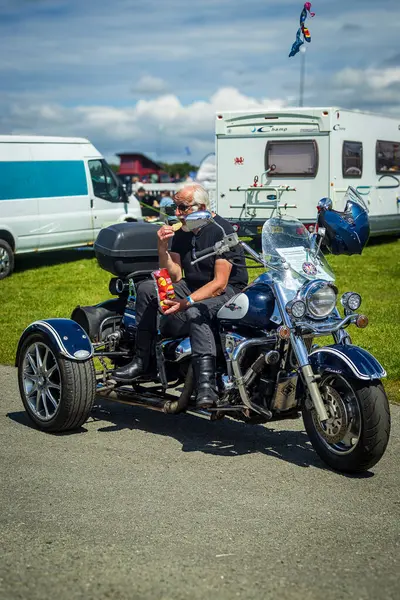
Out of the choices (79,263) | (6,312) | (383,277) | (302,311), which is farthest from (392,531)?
(79,263)

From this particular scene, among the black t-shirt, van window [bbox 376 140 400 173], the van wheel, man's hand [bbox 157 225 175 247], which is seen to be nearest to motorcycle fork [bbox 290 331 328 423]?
the black t-shirt

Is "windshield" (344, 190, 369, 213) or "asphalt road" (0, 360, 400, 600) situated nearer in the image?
"asphalt road" (0, 360, 400, 600)

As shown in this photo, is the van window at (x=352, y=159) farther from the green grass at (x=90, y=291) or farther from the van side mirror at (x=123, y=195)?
the van side mirror at (x=123, y=195)

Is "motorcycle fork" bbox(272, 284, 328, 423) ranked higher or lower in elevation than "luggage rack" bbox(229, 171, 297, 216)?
lower

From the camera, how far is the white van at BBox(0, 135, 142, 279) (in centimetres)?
1634

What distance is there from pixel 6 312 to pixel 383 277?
627 centimetres

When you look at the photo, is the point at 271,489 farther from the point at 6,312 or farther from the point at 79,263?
→ the point at 79,263

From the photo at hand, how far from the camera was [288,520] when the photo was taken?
451cm

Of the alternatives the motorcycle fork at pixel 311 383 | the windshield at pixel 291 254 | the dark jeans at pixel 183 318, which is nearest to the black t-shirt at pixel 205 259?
the dark jeans at pixel 183 318

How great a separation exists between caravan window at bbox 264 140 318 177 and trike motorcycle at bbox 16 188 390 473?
1200 centimetres

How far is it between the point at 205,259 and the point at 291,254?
2.56ft

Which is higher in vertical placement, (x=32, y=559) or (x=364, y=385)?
(x=364, y=385)

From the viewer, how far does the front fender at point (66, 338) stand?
605 cm

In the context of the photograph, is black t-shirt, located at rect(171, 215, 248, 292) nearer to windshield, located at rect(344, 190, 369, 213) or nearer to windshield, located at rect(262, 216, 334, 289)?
windshield, located at rect(262, 216, 334, 289)
